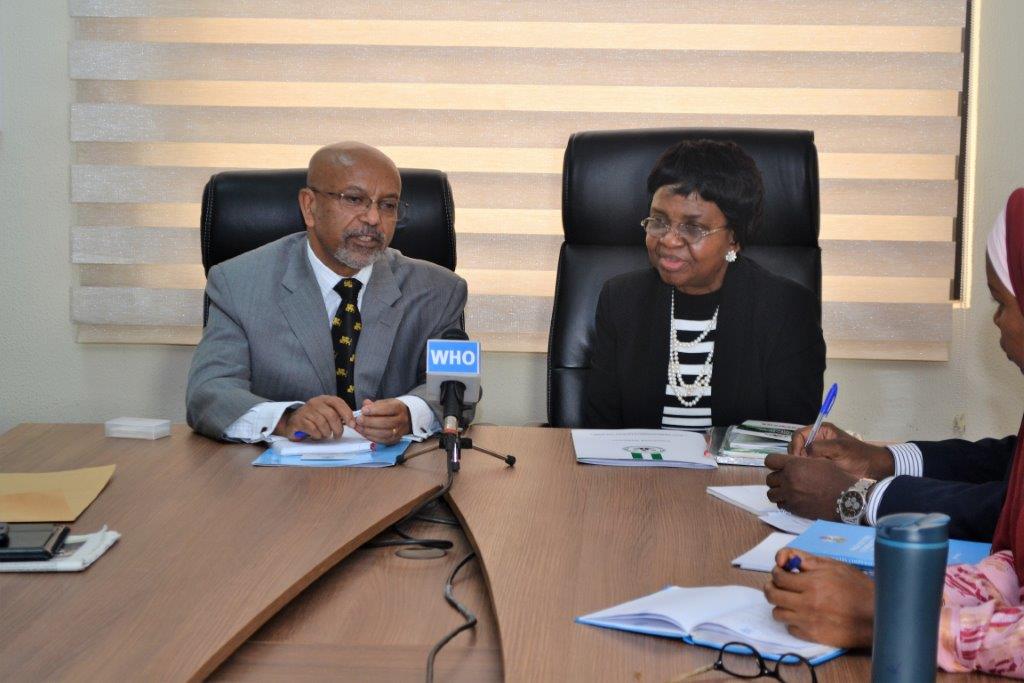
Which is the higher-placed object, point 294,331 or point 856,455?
point 294,331

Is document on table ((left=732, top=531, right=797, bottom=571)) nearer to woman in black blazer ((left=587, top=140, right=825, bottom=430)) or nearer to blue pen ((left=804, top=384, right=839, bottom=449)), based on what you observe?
blue pen ((left=804, top=384, right=839, bottom=449))

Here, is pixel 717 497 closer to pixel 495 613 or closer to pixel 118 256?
pixel 495 613

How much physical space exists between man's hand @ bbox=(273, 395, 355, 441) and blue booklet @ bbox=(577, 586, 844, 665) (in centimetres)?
93

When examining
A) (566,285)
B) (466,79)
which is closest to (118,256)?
(466,79)

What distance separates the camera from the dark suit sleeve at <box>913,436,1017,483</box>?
1.82 meters

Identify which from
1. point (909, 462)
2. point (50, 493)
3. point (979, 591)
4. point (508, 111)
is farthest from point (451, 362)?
point (508, 111)

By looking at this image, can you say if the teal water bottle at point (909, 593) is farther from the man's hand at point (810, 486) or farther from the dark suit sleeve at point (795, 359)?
the dark suit sleeve at point (795, 359)

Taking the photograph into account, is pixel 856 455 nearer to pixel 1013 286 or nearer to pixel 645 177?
pixel 1013 286

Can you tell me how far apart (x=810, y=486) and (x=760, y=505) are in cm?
11

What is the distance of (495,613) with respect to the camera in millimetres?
1224

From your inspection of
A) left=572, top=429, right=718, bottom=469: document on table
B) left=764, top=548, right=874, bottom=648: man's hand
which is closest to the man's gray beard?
left=572, top=429, right=718, bottom=469: document on table

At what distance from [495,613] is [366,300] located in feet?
4.61

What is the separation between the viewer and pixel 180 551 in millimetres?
1432

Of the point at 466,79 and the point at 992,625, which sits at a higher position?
the point at 466,79
